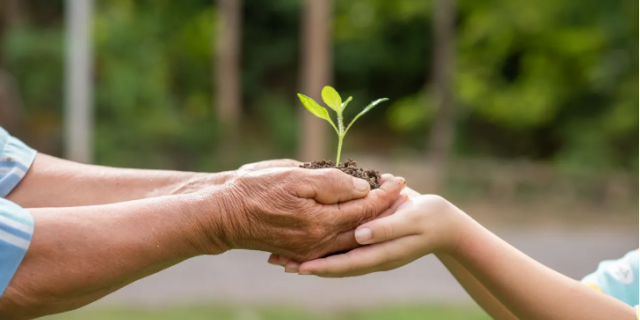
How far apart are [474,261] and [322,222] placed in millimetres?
527

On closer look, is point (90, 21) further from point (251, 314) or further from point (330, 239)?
point (330, 239)

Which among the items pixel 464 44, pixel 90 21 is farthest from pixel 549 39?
pixel 90 21

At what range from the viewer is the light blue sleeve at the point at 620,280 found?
8.30 feet

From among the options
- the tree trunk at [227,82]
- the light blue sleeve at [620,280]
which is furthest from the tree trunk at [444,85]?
the light blue sleeve at [620,280]

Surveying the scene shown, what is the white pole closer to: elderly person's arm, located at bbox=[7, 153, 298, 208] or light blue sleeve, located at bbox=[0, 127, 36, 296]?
elderly person's arm, located at bbox=[7, 153, 298, 208]

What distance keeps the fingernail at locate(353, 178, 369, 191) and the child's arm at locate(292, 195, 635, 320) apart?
0.11 m

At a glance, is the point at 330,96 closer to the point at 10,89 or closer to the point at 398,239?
the point at 398,239

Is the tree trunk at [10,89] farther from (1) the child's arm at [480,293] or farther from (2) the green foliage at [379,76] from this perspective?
(1) the child's arm at [480,293]

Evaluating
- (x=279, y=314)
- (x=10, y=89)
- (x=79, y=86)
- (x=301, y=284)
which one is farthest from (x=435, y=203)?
(x=10, y=89)

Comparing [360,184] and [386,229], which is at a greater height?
[360,184]

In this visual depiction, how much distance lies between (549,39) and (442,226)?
14.7m

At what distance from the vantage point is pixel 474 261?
2.33 metres

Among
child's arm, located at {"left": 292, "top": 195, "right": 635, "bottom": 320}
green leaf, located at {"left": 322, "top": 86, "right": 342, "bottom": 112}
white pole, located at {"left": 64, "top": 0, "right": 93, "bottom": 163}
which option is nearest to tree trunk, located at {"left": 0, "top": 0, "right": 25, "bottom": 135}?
Result: white pole, located at {"left": 64, "top": 0, "right": 93, "bottom": 163}

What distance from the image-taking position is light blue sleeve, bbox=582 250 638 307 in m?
2.53
